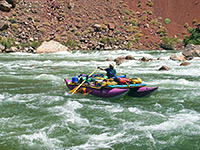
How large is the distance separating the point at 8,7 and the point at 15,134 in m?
39.3

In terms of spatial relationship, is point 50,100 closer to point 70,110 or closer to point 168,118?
point 70,110

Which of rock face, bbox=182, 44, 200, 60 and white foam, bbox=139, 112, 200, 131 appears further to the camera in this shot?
rock face, bbox=182, 44, 200, 60

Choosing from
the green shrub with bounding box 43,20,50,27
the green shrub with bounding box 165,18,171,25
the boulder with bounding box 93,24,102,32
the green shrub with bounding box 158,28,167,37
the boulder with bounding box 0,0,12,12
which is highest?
the boulder with bounding box 0,0,12,12

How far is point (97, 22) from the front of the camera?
44.1m

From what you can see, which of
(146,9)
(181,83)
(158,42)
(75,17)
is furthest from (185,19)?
(181,83)

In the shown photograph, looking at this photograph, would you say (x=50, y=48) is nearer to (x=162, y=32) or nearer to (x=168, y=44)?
(x=168, y=44)

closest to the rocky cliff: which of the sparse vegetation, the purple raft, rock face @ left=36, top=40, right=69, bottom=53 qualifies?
the sparse vegetation

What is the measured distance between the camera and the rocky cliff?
37.2m

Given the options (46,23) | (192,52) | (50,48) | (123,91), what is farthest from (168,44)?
(123,91)

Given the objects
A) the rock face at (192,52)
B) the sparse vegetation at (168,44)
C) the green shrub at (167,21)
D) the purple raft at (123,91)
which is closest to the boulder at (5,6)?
the sparse vegetation at (168,44)

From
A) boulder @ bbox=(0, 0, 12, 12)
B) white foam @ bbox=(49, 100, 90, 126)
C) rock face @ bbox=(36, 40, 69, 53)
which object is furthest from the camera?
boulder @ bbox=(0, 0, 12, 12)

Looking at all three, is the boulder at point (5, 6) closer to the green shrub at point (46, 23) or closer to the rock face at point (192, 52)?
the green shrub at point (46, 23)

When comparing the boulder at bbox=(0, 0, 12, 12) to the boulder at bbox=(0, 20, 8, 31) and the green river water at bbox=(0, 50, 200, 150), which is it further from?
the green river water at bbox=(0, 50, 200, 150)

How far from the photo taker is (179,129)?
595cm
